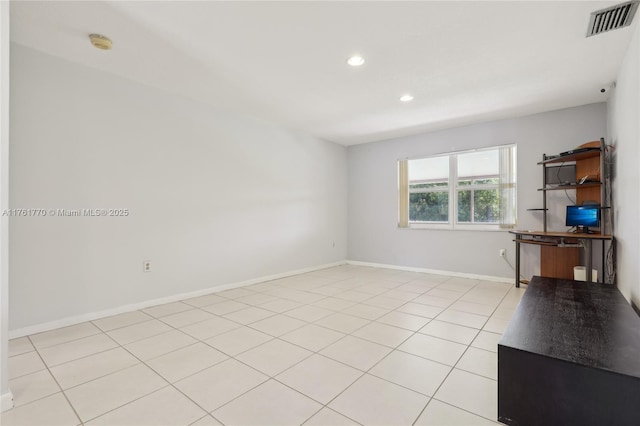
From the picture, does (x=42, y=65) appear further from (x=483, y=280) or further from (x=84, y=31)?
(x=483, y=280)

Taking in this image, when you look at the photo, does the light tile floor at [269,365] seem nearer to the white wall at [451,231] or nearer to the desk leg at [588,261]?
the desk leg at [588,261]

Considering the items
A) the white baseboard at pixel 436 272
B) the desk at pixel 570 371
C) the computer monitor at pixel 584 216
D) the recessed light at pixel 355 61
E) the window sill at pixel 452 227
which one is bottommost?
the white baseboard at pixel 436 272

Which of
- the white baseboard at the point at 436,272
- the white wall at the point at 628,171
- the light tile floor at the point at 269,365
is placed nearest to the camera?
the light tile floor at the point at 269,365

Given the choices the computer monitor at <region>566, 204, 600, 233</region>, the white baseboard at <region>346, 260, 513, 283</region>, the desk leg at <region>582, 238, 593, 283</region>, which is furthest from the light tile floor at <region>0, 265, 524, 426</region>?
the computer monitor at <region>566, 204, 600, 233</region>

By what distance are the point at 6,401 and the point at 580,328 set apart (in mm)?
3240

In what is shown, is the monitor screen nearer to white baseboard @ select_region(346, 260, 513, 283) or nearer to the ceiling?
white baseboard @ select_region(346, 260, 513, 283)

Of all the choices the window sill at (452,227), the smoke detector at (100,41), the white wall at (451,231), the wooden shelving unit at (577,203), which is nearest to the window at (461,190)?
the window sill at (452,227)

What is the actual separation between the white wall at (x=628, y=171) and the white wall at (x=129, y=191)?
4.26 m

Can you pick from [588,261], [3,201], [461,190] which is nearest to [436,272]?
[461,190]

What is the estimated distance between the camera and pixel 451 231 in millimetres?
5285

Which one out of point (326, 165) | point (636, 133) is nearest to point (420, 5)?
point (636, 133)

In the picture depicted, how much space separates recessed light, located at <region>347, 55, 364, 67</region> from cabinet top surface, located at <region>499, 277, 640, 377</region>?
252 centimetres

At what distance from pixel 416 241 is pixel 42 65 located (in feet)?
18.4

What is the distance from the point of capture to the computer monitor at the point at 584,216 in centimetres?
378
